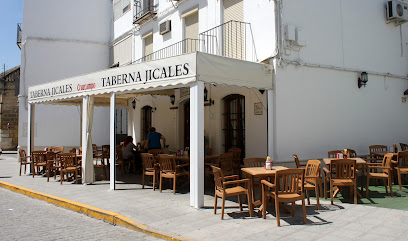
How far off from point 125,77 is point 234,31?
12.2 feet

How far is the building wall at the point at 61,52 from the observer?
17.3m

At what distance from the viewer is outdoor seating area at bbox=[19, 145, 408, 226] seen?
230 inches

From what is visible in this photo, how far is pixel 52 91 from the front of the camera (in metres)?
10.9

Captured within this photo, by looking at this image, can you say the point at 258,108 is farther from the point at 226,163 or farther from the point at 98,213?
the point at 98,213

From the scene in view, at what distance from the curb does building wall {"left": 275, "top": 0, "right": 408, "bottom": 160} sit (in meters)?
4.28

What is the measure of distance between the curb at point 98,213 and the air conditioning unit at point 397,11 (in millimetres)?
10417

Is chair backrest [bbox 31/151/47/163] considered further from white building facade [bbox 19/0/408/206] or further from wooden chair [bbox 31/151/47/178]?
white building facade [bbox 19/0/408/206]

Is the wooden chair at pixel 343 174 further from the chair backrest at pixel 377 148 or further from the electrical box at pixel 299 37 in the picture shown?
the chair backrest at pixel 377 148

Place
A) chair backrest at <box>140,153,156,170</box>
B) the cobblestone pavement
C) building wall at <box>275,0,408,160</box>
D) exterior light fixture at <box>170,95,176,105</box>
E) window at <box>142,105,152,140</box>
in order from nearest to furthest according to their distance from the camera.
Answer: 1. the cobblestone pavement
2. chair backrest at <box>140,153,156,170</box>
3. building wall at <box>275,0,408,160</box>
4. exterior light fixture at <box>170,95,176,105</box>
5. window at <box>142,105,152,140</box>

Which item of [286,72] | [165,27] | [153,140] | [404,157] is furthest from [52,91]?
[404,157]

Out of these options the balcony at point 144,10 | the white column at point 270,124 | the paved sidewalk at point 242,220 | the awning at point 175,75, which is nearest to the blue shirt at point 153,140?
the awning at point 175,75

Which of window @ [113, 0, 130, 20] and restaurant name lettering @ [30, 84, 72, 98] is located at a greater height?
window @ [113, 0, 130, 20]

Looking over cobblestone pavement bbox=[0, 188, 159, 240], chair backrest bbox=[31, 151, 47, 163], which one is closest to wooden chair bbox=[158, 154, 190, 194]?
cobblestone pavement bbox=[0, 188, 159, 240]

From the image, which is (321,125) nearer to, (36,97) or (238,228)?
(238,228)
